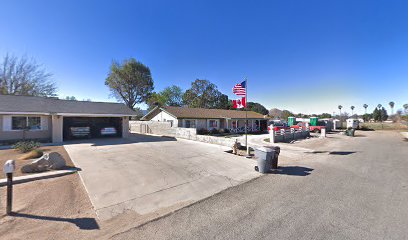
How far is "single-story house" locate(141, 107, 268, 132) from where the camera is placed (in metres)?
25.6

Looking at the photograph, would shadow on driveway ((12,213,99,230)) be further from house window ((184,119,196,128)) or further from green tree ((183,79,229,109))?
green tree ((183,79,229,109))

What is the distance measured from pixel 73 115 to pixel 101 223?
617 inches

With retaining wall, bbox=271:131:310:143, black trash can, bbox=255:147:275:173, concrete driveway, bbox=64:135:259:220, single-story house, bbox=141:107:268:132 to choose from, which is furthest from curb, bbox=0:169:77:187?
single-story house, bbox=141:107:268:132

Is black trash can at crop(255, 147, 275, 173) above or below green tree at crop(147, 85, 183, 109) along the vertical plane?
below

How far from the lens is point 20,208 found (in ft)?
14.7

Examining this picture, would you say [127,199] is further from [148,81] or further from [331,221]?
[148,81]

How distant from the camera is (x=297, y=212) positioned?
179 inches

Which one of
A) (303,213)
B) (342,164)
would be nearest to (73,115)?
(303,213)

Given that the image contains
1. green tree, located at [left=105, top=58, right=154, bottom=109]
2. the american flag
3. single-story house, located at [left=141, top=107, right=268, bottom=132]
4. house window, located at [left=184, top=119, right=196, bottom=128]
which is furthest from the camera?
green tree, located at [left=105, top=58, right=154, bottom=109]

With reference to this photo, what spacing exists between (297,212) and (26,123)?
19305 mm

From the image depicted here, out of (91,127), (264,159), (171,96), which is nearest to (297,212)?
(264,159)

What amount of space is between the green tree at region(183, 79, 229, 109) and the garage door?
33099 mm

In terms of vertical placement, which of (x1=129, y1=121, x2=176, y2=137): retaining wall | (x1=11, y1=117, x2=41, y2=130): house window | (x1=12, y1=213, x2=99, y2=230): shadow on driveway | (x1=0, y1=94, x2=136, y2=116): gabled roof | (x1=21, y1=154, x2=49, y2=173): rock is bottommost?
(x1=12, y1=213, x2=99, y2=230): shadow on driveway

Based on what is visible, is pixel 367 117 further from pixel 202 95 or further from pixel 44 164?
pixel 44 164
